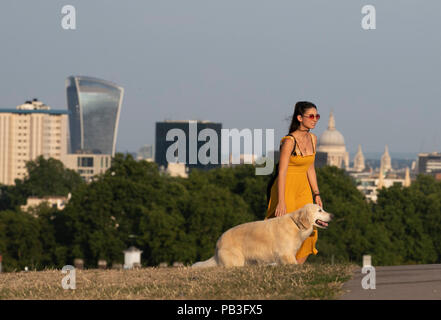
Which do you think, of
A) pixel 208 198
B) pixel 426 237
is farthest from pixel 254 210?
pixel 426 237

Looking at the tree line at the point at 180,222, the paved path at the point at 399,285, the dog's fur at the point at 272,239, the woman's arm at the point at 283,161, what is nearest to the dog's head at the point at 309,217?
the dog's fur at the point at 272,239

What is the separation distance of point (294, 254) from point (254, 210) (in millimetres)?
71038

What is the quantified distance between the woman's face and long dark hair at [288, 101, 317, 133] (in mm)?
43

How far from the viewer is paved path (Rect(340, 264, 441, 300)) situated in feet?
39.7

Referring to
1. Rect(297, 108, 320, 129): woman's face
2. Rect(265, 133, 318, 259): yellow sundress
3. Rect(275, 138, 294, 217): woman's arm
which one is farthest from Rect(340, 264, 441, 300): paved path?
Rect(297, 108, 320, 129): woman's face

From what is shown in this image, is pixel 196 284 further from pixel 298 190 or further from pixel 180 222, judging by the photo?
pixel 180 222

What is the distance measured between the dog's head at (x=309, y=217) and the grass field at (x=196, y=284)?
63cm

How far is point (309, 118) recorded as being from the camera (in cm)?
1592

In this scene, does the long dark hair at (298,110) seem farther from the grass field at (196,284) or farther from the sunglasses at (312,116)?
the grass field at (196,284)

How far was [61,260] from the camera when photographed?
78.2 meters

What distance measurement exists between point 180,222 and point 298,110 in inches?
2389

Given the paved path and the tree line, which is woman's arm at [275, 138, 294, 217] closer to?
the paved path
